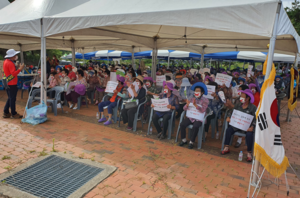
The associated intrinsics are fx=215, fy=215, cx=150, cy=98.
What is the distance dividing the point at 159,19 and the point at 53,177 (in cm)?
338

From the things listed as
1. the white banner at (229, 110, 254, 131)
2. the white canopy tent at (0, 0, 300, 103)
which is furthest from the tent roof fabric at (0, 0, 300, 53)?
the white banner at (229, 110, 254, 131)

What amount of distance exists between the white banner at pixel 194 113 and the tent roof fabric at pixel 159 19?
171cm

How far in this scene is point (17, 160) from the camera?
3.83 meters

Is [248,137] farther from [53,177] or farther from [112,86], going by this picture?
[112,86]

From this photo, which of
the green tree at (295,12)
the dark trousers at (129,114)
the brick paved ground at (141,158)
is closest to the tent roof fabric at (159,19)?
the dark trousers at (129,114)

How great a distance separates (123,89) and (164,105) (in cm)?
170

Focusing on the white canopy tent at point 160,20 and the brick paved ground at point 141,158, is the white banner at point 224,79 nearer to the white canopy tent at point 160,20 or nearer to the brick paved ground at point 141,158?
the white canopy tent at point 160,20

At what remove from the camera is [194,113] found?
188 inches

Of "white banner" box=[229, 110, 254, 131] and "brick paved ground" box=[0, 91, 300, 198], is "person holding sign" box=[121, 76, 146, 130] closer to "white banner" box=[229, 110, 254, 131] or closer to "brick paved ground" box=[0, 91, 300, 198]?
"brick paved ground" box=[0, 91, 300, 198]

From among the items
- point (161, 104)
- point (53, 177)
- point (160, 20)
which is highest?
point (160, 20)

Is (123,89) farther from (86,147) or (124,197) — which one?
(124,197)

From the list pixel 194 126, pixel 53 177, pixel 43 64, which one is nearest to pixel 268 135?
pixel 194 126

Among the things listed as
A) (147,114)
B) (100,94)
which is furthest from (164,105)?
(100,94)

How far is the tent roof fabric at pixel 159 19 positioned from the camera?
3.38 m
